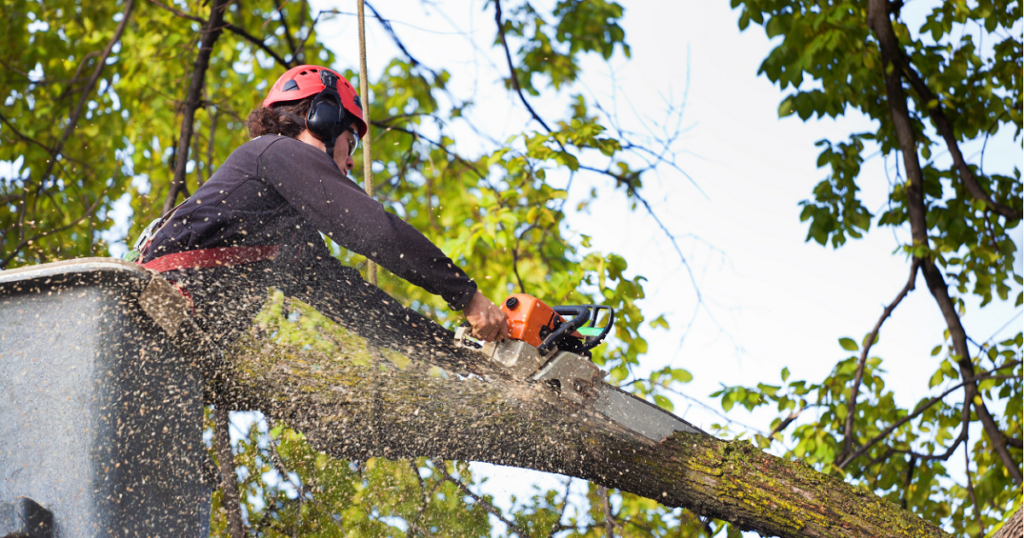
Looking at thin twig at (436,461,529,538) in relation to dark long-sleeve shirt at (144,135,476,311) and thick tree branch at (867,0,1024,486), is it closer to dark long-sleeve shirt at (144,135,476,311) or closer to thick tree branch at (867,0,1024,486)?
dark long-sleeve shirt at (144,135,476,311)

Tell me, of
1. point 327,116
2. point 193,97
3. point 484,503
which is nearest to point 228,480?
point 484,503

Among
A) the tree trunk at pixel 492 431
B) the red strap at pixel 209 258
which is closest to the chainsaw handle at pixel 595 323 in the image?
the tree trunk at pixel 492 431

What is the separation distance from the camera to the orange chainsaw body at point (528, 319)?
2.67 metres

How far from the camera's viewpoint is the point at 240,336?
245cm

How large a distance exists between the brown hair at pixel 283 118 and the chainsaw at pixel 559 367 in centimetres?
109

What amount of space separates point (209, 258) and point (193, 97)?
2862 millimetres

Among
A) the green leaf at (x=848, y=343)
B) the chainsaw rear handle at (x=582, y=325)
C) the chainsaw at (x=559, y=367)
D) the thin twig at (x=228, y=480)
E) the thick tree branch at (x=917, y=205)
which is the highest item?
the thick tree branch at (x=917, y=205)

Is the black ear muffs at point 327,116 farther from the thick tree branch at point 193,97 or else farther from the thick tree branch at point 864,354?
the thick tree branch at point 864,354

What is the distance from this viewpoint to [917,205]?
17.3 feet

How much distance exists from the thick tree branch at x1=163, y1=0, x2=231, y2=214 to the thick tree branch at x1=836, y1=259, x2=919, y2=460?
436cm

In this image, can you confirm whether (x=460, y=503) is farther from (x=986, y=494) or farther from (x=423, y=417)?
(x=986, y=494)

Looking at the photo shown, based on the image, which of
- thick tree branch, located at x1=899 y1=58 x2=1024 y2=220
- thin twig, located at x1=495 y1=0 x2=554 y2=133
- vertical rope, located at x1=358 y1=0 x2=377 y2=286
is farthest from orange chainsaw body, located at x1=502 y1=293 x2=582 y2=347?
thick tree branch, located at x1=899 y1=58 x2=1024 y2=220

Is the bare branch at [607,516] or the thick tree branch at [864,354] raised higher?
the thick tree branch at [864,354]

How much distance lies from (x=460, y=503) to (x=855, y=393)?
8.95 ft
